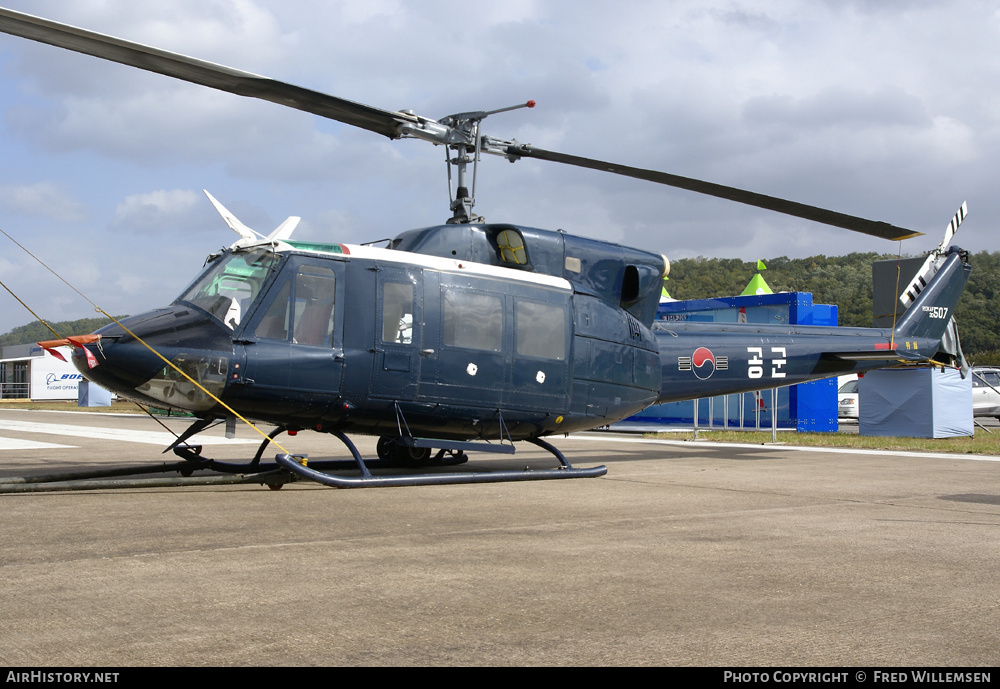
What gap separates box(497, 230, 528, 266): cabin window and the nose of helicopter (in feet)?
12.1

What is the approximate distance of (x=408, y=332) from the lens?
924cm

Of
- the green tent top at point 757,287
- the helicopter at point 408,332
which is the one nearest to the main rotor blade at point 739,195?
the helicopter at point 408,332

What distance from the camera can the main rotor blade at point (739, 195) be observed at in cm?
1023

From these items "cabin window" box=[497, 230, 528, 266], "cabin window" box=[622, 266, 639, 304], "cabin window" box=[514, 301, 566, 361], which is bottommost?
"cabin window" box=[514, 301, 566, 361]

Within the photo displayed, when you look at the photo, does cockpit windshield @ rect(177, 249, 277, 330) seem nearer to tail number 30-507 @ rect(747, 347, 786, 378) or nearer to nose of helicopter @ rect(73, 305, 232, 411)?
nose of helicopter @ rect(73, 305, 232, 411)

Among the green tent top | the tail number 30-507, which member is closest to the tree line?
the green tent top

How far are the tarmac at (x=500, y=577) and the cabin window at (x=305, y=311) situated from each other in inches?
63.9

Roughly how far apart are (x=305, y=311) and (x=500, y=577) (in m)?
4.77

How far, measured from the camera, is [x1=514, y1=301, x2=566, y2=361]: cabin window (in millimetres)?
9977

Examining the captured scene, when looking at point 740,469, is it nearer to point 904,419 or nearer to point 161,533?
point 161,533

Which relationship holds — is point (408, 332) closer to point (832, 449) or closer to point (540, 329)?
point (540, 329)

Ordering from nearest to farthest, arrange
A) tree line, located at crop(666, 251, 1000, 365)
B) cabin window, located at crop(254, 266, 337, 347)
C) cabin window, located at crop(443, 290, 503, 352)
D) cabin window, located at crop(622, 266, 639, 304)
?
cabin window, located at crop(254, 266, 337, 347)
cabin window, located at crop(443, 290, 503, 352)
cabin window, located at crop(622, 266, 639, 304)
tree line, located at crop(666, 251, 1000, 365)

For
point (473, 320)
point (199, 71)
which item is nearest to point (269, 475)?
point (473, 320)

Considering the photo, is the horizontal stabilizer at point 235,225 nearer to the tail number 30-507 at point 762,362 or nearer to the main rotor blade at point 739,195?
the main rotor blade at point 739,195
